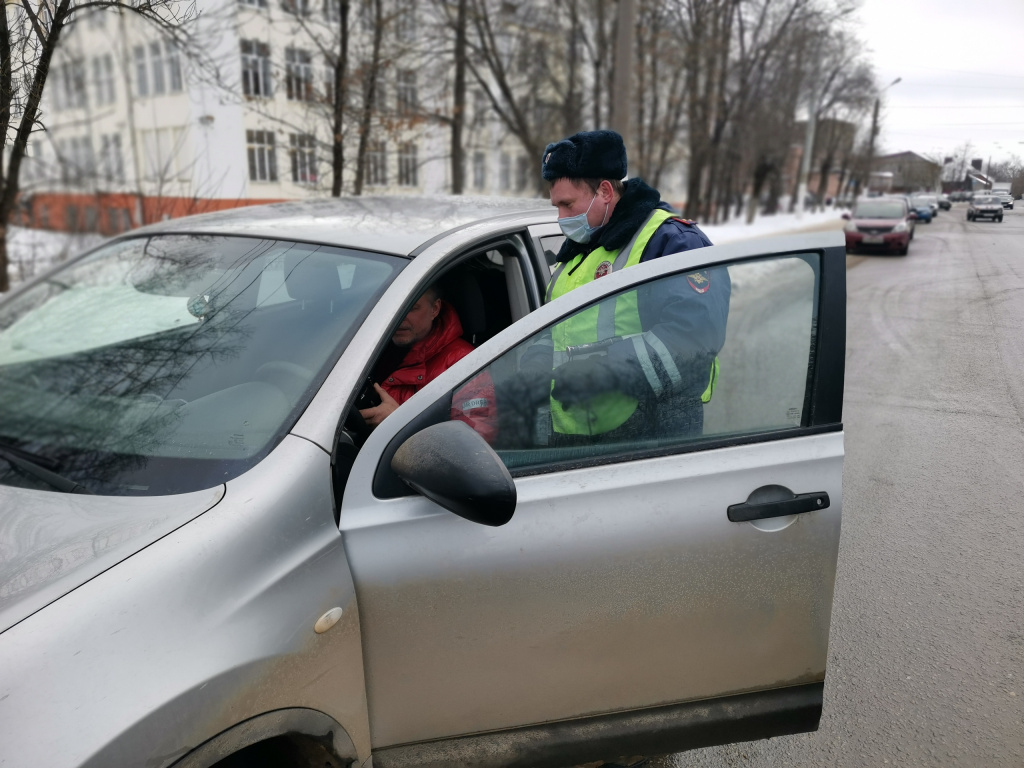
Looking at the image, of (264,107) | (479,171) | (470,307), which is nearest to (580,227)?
(470,307)

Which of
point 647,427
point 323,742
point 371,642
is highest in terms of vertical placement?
point 647,427

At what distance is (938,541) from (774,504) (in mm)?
2418

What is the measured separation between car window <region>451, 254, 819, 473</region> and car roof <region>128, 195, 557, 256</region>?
0.63 metres

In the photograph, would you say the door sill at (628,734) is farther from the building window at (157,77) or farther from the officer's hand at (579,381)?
the building window at (157,77)

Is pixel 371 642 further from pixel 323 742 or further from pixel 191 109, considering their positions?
pixel 191 109

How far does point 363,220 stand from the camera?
2500 mm

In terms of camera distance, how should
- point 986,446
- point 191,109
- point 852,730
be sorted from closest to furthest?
point 852,730
point 986,446
point 191,109

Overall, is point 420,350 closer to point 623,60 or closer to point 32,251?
point 32,251

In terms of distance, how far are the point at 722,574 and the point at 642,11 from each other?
22630 millimetres

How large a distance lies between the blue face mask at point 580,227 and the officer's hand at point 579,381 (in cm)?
82

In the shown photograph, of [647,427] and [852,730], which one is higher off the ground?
[647,427]

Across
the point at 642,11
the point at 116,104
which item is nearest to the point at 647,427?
the point at 642,11

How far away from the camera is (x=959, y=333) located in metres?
2.57

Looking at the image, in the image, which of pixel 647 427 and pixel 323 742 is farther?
pixel 647 427
